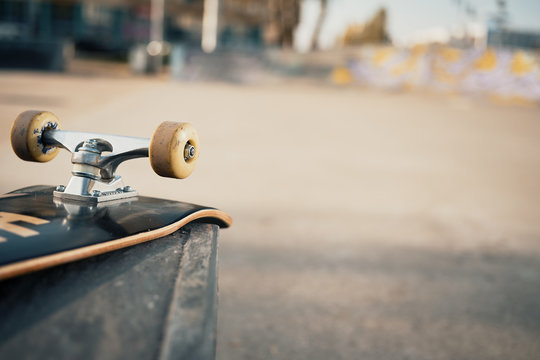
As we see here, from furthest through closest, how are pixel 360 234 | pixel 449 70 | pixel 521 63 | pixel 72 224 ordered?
pixel 449 70 < pixel 521 63 < pixel 360 234 < pixel 72 224

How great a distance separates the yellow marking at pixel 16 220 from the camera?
781 mm

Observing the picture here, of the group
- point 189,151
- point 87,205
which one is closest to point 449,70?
point 189,151

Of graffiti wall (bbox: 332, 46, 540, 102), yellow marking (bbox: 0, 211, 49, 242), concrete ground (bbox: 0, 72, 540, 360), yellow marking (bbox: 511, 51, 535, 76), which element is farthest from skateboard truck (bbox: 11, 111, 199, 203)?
yellow marking (bbox: 511, 51, 535, 76)

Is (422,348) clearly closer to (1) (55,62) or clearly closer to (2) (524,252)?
(2) (524,252)

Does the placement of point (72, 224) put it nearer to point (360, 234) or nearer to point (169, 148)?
point (169, 148)

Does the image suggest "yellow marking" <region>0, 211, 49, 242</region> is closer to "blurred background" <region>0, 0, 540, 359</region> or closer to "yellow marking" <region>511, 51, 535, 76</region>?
"blurred background" <region>0, 0, 540, 359</region>

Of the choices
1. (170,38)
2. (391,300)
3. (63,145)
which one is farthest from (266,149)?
(170,38)

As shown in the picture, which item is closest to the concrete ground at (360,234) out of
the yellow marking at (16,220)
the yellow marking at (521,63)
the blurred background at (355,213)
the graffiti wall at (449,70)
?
the blurred background at (355,213)

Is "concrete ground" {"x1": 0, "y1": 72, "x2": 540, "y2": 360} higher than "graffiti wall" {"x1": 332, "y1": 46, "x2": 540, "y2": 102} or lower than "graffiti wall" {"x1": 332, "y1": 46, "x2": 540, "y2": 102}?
lower

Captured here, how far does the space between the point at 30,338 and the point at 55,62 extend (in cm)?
2154

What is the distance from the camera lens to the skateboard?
2.45 ft

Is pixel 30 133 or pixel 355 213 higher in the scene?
pixel 30 133

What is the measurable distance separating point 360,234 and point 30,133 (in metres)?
2.79

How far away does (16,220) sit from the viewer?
0.85 metres
